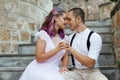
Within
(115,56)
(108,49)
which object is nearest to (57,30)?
(115,56)

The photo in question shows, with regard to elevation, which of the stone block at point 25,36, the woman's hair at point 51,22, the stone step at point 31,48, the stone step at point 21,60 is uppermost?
the woman's hair at point 51,22

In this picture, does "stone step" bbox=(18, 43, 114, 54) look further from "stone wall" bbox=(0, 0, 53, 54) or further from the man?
the man

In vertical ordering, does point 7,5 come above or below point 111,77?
above

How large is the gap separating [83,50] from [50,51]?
44 centimetres

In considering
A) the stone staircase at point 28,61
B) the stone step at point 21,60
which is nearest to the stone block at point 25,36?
the stone staircase at point 28,61

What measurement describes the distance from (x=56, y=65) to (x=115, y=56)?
180 centimetres

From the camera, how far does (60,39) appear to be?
3484mm

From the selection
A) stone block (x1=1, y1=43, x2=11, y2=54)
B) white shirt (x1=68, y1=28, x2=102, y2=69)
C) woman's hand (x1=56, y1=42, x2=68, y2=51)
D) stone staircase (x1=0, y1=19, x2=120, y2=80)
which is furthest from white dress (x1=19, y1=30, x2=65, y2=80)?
stone block (x1=1, y1=43, x2=11, y2=54)

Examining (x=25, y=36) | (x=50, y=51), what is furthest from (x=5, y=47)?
(x=50, y=51)

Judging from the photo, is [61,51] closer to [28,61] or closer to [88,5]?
[28,61]

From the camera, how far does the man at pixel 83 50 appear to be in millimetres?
3395

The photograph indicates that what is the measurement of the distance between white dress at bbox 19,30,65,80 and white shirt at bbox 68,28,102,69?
0.24 metres

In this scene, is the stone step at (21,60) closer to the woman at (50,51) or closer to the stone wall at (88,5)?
the woman at (50,51)

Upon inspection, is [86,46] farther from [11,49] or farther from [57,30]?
[11,49]
